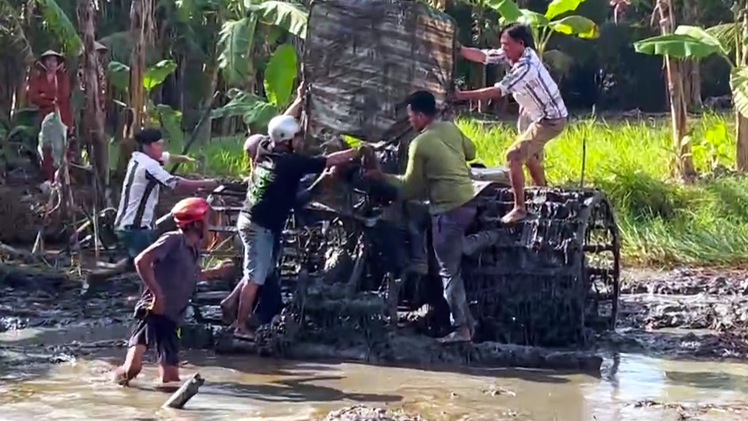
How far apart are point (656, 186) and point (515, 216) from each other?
21.1ft

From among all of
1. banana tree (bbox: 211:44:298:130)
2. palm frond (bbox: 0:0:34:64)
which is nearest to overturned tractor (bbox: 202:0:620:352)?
banana tree (bbox: 211:44:298:130)

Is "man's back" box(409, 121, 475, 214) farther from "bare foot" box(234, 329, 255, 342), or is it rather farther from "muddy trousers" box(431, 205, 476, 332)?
"bare foot" box(234, 329, 255, 342)

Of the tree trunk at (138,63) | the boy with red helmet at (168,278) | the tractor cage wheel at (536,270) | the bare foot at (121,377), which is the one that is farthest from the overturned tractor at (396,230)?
the tree trunk at (138,63)

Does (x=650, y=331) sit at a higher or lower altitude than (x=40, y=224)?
lower

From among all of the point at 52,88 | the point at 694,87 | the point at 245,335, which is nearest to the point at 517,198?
the point at 245,335

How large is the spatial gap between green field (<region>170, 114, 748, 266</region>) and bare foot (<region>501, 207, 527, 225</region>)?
5.11m

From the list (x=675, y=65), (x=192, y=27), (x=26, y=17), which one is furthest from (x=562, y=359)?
(x=192, y=27)

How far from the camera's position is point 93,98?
14180 millimetres

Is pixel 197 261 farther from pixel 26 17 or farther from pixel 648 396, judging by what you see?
pixel 26 17

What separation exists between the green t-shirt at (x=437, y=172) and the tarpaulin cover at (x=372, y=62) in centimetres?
78

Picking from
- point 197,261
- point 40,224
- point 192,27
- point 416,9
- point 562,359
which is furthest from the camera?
point 192,27

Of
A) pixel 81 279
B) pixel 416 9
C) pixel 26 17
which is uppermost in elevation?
pixel 26 17

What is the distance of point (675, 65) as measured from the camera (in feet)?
58.8

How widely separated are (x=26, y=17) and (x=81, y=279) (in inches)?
299
